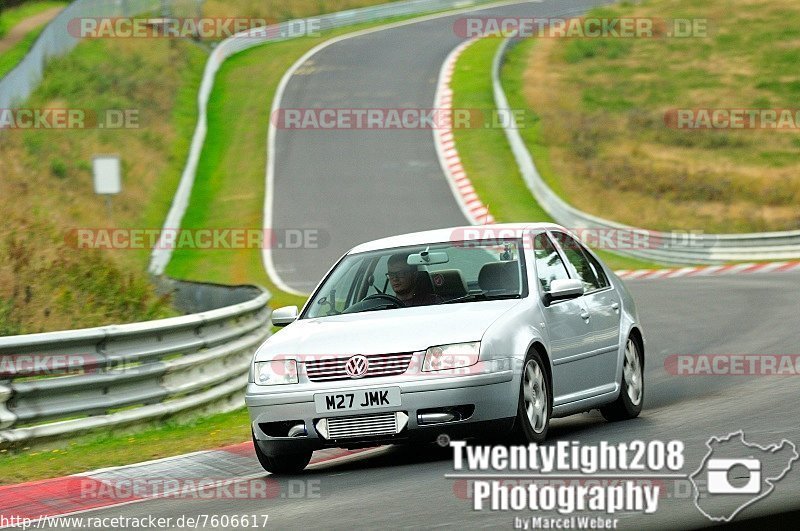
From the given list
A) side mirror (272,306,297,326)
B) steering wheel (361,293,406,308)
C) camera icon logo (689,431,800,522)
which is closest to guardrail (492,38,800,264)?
steering wheel (361,293,406,308)

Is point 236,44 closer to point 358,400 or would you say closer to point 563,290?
point 563,290

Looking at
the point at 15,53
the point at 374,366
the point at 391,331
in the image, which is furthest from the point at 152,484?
the point at 15,53

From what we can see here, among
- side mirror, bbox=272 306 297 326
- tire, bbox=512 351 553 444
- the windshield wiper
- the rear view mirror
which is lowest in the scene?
tire, bbox=512 351 553 444

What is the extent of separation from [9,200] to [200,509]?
11.4m

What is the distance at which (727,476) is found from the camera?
6777 mm

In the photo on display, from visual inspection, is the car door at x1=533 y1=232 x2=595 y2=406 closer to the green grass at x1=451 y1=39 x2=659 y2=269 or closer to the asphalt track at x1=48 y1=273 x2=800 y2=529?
the asphalt track at x1=48 y1=273 x2=800 y2=529

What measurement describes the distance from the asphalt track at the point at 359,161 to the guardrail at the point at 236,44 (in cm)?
224

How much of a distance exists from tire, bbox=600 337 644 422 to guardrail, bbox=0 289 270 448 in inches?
147

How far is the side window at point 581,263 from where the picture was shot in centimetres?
1036

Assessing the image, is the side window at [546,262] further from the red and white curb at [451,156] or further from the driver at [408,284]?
the red and white curb at [451,156]

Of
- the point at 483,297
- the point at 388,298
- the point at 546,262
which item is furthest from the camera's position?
the point at 546,262

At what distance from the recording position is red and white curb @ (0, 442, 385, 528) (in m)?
8.35

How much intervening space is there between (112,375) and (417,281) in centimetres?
301

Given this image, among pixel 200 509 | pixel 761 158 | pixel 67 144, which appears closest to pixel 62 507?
pixel 200 509
